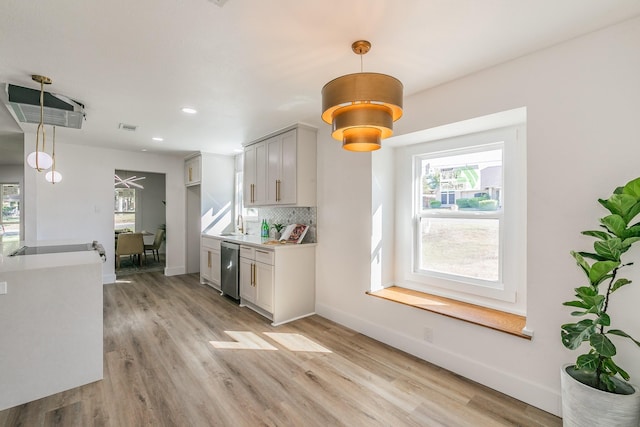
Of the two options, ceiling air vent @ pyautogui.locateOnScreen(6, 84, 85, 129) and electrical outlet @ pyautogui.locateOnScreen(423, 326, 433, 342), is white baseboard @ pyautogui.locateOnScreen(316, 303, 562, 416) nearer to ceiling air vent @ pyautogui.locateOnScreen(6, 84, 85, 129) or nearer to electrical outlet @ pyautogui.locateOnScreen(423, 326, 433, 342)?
electrical outlet @ pyautogui.locateOnScreen(423, 326, 433, 342)

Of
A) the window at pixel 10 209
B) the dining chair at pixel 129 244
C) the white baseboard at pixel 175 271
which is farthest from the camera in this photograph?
the window at pixel 10 209

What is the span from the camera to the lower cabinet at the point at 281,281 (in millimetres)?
3564

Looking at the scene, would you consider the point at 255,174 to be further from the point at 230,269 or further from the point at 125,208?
the point at 125,208

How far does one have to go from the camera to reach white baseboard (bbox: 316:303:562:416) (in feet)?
6.55

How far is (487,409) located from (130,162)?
6.37 m

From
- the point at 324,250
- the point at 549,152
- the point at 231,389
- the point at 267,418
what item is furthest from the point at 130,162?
the point at 549,152

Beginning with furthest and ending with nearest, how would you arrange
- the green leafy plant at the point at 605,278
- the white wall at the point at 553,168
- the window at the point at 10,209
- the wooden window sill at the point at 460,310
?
the window at the point at 10,209 → the wooden window sill at the point at 460,310 → the white wall at the point at 553,168 → the green leafy plant at the point at 605,278

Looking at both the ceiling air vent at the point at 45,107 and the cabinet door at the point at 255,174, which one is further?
the cabinet door at the point at 255,174

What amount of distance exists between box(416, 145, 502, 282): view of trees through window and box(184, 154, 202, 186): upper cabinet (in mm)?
4206

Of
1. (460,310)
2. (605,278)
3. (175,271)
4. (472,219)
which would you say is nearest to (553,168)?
(605,278)

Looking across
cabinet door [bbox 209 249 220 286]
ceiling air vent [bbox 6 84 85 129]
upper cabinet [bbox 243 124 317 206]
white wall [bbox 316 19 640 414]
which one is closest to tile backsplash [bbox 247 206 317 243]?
upper cabinet [bbox 243 124 317 206]

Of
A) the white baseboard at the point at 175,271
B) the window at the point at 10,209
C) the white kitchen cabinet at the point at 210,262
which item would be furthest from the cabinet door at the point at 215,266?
the window at the point at 10,209

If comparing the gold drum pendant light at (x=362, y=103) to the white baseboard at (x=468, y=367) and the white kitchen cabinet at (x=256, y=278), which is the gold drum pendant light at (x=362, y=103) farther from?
the white kitchen cabinet at (x=256, y=278)

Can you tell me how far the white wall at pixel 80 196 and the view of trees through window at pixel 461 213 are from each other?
17.2 feet
